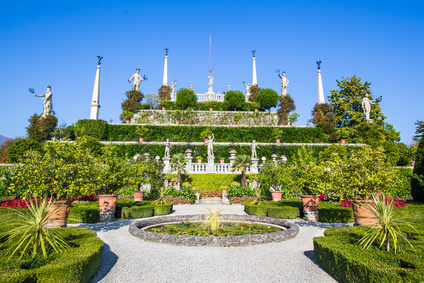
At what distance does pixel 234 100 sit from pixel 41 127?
27.0m

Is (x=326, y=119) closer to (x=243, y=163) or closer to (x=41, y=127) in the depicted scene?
(x=243, y=163)

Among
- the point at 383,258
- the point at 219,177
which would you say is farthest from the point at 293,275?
the point at 219,177

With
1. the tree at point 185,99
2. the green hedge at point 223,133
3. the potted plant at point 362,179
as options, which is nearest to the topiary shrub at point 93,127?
the green hedge at point 223,133

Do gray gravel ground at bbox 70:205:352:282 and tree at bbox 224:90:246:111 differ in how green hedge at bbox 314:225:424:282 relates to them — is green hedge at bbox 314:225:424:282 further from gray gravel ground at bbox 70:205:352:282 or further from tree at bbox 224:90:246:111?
tree at bbox 224:90:246:111

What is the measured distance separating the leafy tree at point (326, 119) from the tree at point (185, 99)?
1811cm

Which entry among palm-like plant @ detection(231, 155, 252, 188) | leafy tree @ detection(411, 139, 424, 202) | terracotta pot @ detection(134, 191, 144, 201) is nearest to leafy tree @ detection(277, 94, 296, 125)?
palm-like plant @ detection(231, 155, 252, 188)

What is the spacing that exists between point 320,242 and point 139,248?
489 cm

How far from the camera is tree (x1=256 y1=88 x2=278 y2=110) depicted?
1694 inches

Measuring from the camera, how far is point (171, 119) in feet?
132

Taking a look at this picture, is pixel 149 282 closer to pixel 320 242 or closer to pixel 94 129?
pixel 320 242

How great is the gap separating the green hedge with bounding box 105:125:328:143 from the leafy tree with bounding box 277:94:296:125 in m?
3.98

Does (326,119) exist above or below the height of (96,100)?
below

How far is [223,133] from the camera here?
35.8m

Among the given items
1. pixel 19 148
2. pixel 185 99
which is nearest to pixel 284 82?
pixel 185 99
